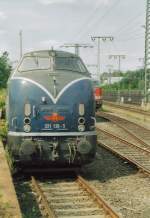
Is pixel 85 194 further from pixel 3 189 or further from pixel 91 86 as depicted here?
pixel 91 86

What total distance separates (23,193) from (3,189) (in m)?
1.06

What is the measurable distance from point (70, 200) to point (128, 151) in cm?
632

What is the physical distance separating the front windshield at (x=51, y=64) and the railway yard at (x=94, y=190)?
7.43ft

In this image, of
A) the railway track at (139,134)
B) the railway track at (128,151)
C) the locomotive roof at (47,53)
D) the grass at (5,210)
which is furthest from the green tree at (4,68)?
the grass at (5,210)

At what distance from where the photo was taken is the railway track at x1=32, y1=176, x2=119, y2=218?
803 centimetres

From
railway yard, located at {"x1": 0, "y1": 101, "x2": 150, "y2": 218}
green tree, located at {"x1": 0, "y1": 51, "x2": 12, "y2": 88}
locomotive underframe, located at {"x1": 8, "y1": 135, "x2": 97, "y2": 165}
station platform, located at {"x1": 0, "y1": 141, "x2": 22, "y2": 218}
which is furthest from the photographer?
green tree, located at {"x1": 0, "y1": 51, "x2": 12, "y2": 88}

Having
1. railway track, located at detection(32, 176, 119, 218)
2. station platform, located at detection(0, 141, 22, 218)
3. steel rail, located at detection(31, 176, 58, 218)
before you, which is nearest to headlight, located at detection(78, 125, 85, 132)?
railway track, located at detection(32, 176, 119, 218)

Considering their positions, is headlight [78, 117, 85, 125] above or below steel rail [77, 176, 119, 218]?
above

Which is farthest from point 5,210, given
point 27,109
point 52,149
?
point 27,109

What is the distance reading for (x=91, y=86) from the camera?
10742 millimetres

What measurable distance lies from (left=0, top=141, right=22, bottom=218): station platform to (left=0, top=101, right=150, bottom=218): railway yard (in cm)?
3

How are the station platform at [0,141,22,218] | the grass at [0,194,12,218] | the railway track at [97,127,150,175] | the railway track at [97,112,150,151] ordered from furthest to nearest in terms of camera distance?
the railway track at [97,112,150,151] < the railway track at [97,127,150,175] < the station platform at [0,141,22,218] < the grass at [0,194,12,218]

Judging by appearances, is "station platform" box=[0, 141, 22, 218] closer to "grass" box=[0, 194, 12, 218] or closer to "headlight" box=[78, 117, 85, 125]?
"grass" box=[0, 194, 12, 218]

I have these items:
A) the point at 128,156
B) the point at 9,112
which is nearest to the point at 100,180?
the point at 9,112
